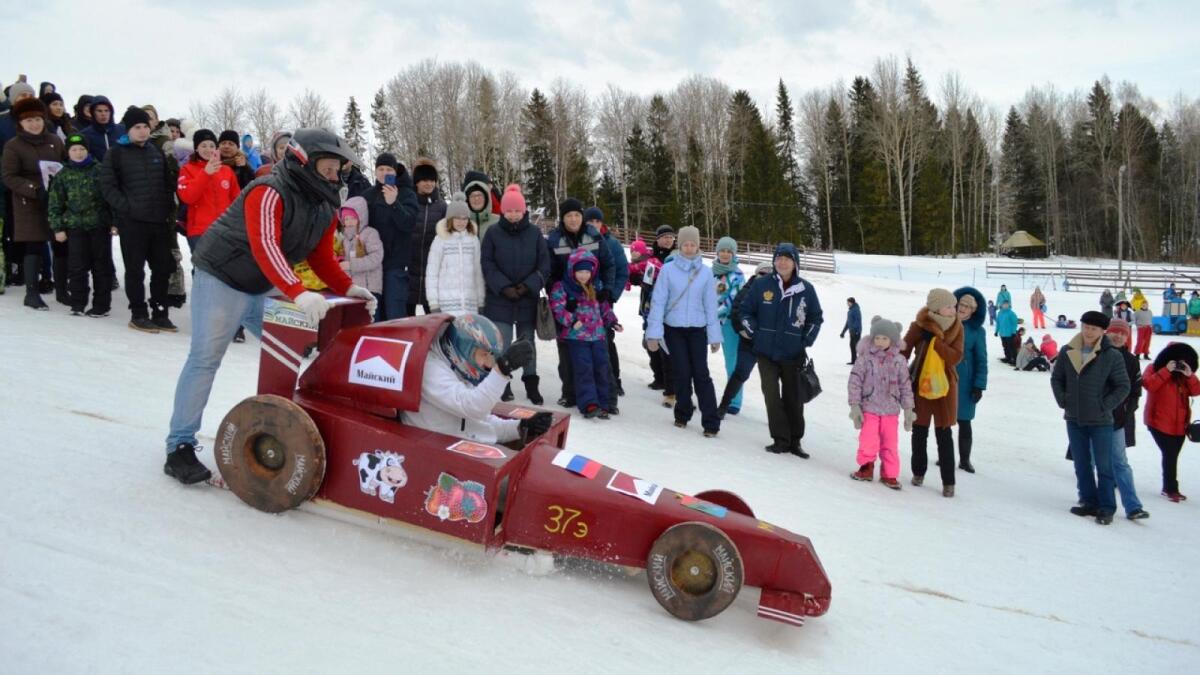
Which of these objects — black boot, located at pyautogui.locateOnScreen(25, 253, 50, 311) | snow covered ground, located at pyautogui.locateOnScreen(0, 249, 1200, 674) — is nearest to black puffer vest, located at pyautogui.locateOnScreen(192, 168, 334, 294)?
snow covered ground, located at pyautogui.locateOnScreen(0, 249, 1200, 674)

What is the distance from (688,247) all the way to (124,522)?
18.0ft

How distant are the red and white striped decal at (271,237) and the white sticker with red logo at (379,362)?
0.48m

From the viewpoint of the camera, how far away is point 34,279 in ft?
26.1

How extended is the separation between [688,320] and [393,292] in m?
3.16

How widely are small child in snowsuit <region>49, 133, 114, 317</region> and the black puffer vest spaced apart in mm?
4723

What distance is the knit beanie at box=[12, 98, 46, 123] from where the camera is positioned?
761 cm

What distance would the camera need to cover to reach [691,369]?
7859 millimetres

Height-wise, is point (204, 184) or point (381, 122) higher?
point (381, 122)

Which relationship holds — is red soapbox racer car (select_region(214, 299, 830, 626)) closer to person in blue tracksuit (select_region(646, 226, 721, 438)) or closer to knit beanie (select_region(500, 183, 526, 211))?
knit beanie (select_region(500, 183, 526, 211))

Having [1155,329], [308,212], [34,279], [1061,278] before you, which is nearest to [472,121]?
[1061,278]

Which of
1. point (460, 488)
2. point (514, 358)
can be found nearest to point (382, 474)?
point (460, 488)

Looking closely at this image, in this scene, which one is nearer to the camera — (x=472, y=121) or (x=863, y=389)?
(x=863, y=389)

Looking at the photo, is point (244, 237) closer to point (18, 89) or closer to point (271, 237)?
point (271, 237)

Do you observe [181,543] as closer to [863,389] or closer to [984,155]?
[863,389]
